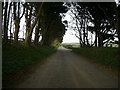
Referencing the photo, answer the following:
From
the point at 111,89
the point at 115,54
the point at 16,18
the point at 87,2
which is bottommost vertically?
the point at 111,89

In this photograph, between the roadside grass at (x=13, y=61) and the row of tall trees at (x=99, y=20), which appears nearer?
the roadside grass at (x=13, y=61)

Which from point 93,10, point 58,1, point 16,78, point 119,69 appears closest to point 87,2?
point 93,10

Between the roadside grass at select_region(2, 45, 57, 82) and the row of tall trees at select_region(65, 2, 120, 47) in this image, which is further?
the row of tall trees at select_region(65, 2, 120, 47)

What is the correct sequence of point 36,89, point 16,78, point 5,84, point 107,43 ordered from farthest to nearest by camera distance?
point 107,43 < point 16,78 < point 5,84 < point 36,89

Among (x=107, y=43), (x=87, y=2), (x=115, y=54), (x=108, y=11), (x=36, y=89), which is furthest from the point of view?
(x=107, y=43)

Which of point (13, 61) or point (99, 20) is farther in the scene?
point (99, 20)

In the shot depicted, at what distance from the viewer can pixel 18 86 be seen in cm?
773

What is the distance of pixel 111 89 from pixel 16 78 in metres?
4.70

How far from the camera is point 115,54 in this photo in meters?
13.7

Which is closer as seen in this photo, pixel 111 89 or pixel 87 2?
pixel 111 89

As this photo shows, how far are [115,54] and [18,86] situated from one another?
8.55 metres

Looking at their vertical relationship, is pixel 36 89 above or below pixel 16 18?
below

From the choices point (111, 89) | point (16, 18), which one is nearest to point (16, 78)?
point (111, 89)

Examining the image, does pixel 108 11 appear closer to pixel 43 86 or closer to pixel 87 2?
pixel 87 2
